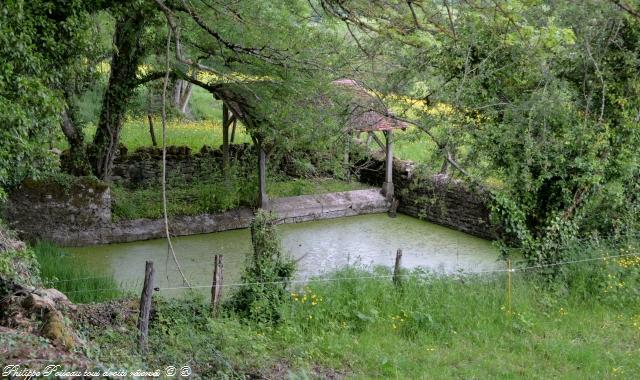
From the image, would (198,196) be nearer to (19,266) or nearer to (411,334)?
(19,266)

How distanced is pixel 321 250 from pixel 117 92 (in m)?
5.34

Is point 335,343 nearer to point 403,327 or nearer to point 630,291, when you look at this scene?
point 403,327

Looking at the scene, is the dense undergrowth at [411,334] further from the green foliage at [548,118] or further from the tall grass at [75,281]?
the tall grass at [75,281]

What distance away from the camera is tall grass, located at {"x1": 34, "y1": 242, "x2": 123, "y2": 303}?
9.71m

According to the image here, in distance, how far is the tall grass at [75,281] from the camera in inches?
382

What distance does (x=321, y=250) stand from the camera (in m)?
14.8

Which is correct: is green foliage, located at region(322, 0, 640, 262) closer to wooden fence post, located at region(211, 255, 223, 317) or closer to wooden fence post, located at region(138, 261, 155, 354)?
wooden fence post, located at region(211, 255, 223, 317)

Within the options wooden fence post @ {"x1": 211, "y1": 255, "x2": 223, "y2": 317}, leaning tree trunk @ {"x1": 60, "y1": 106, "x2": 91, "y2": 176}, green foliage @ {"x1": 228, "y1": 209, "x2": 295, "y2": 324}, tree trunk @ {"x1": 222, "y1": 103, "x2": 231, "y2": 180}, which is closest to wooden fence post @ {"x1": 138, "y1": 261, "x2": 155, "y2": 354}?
wooden fence post @ {"x1": 211, "y1": 255, "x2": 223, "y2": 317}

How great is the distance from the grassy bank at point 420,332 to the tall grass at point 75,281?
158 cm

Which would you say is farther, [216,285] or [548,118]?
[548,118]

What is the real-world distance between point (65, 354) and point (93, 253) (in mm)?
8999

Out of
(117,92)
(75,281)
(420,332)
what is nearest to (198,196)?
(117,92)

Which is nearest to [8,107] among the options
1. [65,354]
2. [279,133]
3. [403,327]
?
[65,354]

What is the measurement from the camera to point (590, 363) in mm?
7957
